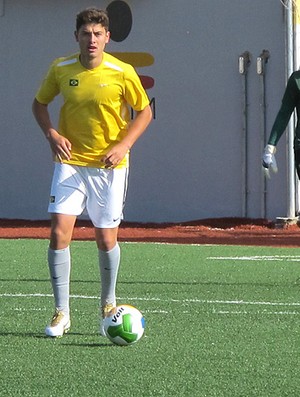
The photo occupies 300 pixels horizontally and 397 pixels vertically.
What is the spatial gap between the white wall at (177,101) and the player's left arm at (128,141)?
48.7 ft

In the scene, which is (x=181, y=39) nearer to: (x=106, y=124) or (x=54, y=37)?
(x=54, y=37)

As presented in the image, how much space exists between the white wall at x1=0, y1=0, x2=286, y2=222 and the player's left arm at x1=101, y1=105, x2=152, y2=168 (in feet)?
48.7

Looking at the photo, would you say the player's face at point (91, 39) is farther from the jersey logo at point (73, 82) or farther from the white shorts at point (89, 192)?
the white shorts at point (89, 192)

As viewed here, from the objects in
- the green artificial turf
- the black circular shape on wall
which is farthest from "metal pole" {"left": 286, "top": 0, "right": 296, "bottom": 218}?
the green artificial turf

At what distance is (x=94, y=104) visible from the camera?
8.59m

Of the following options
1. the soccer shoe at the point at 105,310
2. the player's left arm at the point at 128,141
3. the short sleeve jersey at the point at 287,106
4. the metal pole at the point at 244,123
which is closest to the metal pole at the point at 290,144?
the metal pole at the point at 244,123

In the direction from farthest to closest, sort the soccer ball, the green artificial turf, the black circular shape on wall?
the black circular shape on wall, the soccer ball, the green artificial turf

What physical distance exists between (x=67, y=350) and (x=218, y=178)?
1676 cm

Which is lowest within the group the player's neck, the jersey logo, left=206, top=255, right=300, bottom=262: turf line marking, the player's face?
left=206, top=255, right=300, bottom=262: turf line marking

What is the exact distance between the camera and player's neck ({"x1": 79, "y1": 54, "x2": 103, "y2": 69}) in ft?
28.3

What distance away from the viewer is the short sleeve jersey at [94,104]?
8.60 metres

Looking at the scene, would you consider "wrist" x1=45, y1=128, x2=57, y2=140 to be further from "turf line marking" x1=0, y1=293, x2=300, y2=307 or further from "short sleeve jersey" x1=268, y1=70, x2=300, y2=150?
"short sleeve jersey" x1=268, y1=70, x2=300, y2=150

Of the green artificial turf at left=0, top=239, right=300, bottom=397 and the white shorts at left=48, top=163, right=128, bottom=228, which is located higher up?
the white shorts at left=48, top=163, right=128, bottom=228

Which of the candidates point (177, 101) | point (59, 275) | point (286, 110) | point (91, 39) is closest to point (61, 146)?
point (91, 39)
